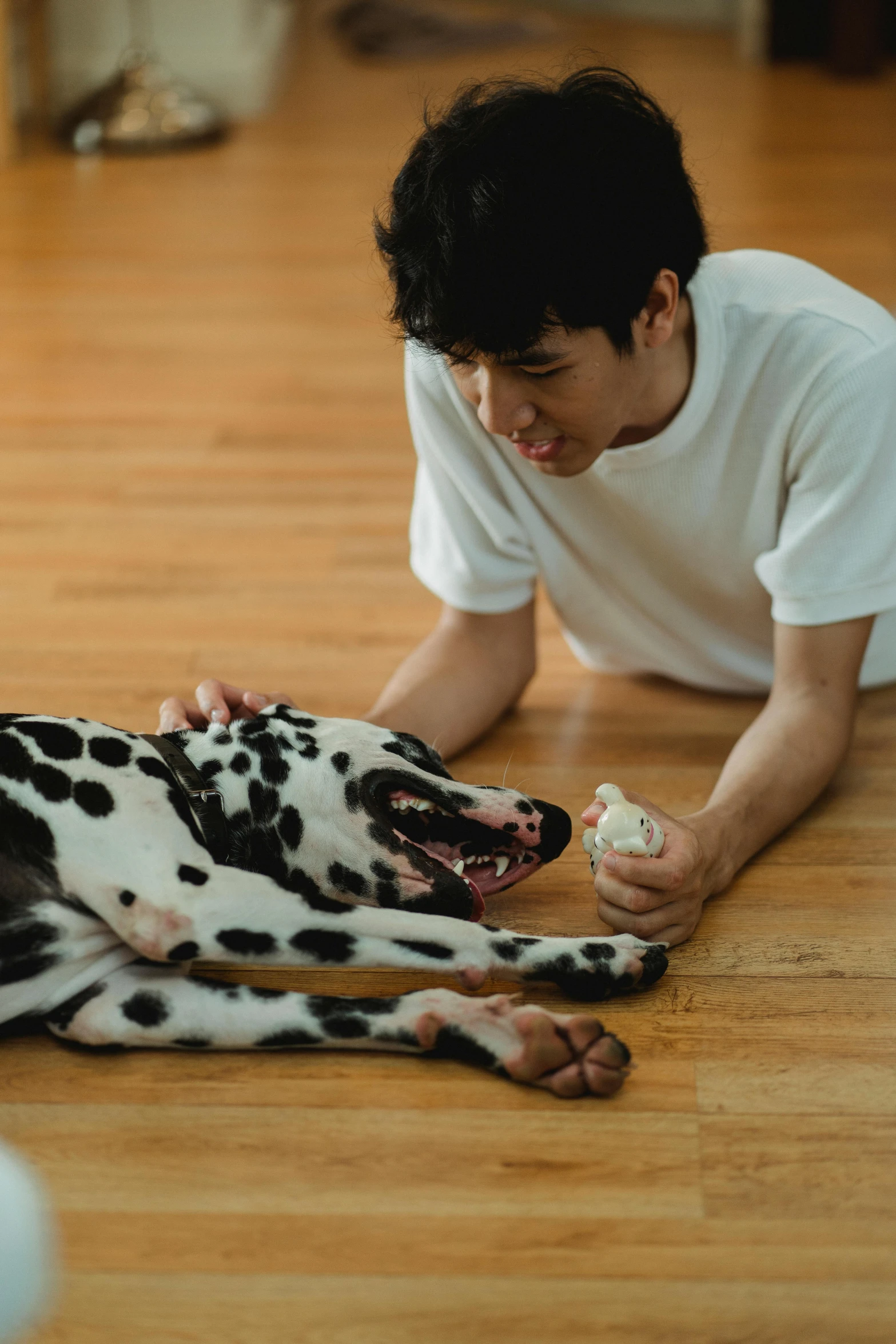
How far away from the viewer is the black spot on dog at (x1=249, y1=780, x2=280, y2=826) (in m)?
1.66

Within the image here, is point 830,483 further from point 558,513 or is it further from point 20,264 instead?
point 20,264

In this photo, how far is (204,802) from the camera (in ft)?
5.36

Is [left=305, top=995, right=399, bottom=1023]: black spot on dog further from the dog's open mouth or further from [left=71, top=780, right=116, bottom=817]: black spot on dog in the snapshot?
[left=71, top=780, right=116, bottom=817]: black spot on dog

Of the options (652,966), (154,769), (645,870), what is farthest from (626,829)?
(154,769)

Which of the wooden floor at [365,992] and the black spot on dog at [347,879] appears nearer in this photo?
the wooden floor at [365,992]

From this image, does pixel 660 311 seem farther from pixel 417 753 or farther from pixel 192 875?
pixel 192 875

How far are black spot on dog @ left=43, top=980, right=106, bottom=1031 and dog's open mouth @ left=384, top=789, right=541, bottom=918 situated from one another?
372mm

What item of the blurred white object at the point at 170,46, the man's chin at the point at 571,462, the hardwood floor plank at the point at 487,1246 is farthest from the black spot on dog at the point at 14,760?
the blurred white object at the point at 170,46

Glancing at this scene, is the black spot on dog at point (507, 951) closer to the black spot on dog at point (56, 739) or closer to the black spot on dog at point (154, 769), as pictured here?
the black spot on dog at point (154, 769)

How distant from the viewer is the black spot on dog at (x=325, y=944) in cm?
157

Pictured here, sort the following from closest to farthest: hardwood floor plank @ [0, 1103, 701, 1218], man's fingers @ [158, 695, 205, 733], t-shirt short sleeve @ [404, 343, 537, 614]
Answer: hardwood floor plank @ [0, 1103, 701, 1218] → man's fingers @ [158, 695, 205, 733] → t-shirt short sleeve @ [404, 343, 537, 614]

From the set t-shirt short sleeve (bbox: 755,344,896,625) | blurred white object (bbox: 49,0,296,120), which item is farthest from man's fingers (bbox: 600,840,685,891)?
blurred white object (bbox: 49,0,296,120)

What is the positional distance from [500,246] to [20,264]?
3.52 meters

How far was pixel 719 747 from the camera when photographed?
7.44 feet
